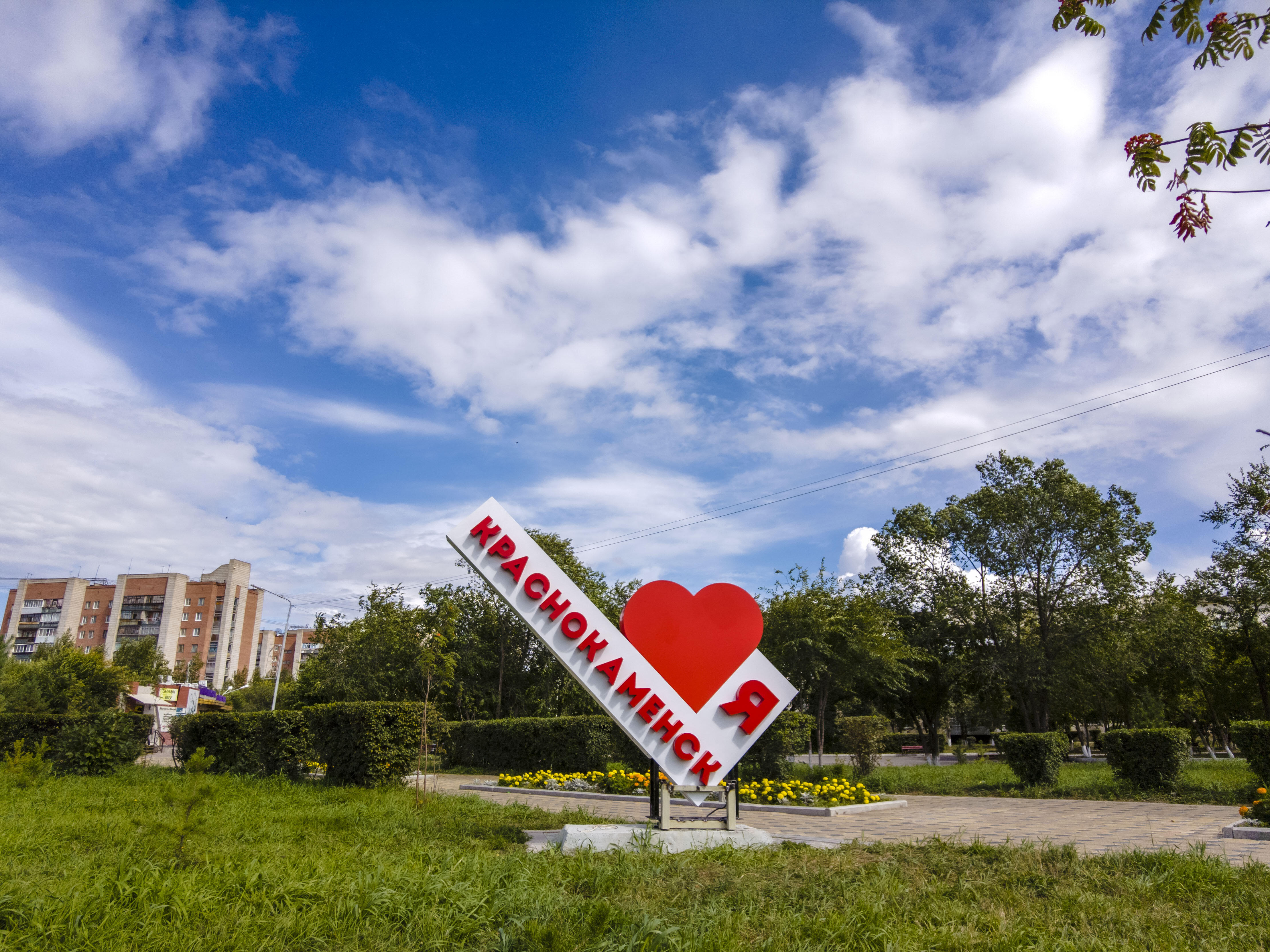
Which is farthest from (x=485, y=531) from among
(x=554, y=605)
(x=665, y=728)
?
(x=665, y=728)

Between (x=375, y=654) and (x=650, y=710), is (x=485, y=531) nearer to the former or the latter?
(x=650, y=710)

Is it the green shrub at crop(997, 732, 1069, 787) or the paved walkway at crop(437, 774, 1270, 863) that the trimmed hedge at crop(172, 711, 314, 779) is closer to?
the paved walkway at crop(437, 774, 1270, 863)

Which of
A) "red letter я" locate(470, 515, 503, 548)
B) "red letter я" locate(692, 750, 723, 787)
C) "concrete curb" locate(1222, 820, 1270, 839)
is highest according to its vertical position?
"red letter я" locate(470, 515, 503, 548)

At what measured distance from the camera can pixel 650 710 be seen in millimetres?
8398

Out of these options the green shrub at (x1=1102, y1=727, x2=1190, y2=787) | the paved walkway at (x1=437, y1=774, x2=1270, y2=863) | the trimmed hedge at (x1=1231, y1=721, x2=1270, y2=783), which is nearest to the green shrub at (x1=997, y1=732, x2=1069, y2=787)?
the green shrub at (x1=1102, y1=727, x2=1190, y2=787)

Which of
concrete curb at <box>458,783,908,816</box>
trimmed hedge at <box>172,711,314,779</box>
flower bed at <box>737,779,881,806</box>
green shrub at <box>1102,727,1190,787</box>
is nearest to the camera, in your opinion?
concrete curb at <box>458,783,908,816</box>

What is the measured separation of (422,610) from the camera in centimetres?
3162

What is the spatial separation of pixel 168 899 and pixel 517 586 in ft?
14.8

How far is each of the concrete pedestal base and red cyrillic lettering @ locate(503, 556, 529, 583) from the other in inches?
108

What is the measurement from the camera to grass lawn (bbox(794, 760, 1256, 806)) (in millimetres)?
13422

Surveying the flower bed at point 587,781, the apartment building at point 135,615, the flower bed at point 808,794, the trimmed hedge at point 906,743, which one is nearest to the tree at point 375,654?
the flower bed at point 587,781

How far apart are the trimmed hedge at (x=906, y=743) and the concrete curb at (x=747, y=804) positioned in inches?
1024

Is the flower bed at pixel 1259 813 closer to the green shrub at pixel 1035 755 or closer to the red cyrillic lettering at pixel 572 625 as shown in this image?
the green shrub at pixel 1035 755

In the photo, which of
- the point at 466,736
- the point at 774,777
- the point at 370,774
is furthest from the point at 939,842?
the point at 466,736
